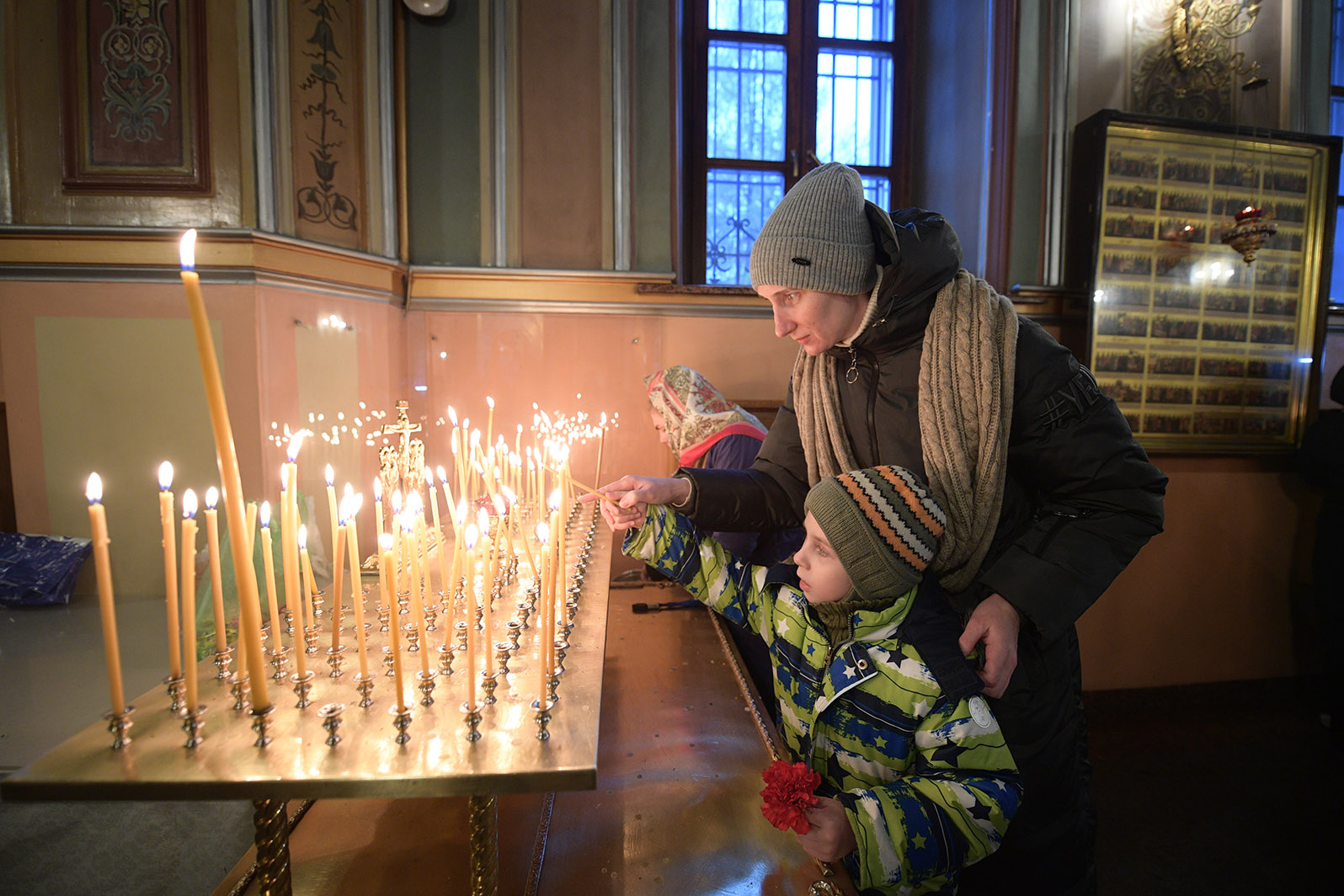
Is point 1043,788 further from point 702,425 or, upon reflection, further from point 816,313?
point 702,425

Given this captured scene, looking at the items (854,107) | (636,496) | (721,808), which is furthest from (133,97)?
(854,107)

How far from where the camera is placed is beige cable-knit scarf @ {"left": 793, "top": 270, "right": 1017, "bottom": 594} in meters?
1.17

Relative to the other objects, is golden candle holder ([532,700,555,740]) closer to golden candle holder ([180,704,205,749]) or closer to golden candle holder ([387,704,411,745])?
golden candle holder ([387,704,411,745])

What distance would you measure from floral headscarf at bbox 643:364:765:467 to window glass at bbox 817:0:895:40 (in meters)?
2.59

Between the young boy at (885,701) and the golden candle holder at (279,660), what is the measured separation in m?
0.84

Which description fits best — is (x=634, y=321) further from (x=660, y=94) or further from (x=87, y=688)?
(x=87, y=688)

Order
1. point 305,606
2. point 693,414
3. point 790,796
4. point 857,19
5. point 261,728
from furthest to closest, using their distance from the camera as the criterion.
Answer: point 857,19 < point 693,414 < point 305,606 < point 790,796 < point 261,728

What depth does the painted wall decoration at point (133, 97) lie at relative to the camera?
2.19m

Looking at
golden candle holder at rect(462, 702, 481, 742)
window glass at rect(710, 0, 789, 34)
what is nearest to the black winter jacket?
golden candle holder at rect(462, 702, 481, 742)

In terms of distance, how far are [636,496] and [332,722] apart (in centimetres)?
75

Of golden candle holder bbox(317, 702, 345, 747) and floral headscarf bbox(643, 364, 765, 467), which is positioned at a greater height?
floral headscarf bbox(643, 364, 765, 467)

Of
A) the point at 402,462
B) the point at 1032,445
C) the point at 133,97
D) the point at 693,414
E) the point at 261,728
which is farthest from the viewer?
the point at 693,414

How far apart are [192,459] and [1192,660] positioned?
4.84 m

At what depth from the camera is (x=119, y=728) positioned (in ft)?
2.58
